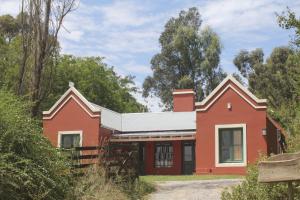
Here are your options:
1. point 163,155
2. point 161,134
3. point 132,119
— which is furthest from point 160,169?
point 132,119

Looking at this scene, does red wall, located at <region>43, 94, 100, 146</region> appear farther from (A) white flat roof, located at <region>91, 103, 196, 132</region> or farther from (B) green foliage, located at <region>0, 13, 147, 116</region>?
(B) green foliage, located at <region>0, 13, 147, 116</region>

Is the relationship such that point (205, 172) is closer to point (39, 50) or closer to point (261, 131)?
point (261, 131)

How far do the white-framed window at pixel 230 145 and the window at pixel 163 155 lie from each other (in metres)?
4.79

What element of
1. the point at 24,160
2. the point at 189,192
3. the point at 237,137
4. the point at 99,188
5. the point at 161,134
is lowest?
the point at 189,192

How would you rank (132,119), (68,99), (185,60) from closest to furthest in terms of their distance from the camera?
1. (68,99)
2. (132,119)
3. (185,60)

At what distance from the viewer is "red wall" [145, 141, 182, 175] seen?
32384mm

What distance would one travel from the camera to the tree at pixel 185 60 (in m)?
53.6

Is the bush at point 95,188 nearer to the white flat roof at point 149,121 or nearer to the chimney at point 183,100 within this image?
the white flat roof at point 149,121

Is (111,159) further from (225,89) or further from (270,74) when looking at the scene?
(270,74)

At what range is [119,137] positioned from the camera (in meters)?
32.8

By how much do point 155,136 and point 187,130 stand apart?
2.03 metres

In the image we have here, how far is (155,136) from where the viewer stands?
3153cm

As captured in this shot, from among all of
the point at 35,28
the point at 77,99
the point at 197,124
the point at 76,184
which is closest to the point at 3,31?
the point at 77,99

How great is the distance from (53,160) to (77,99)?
21600mm
